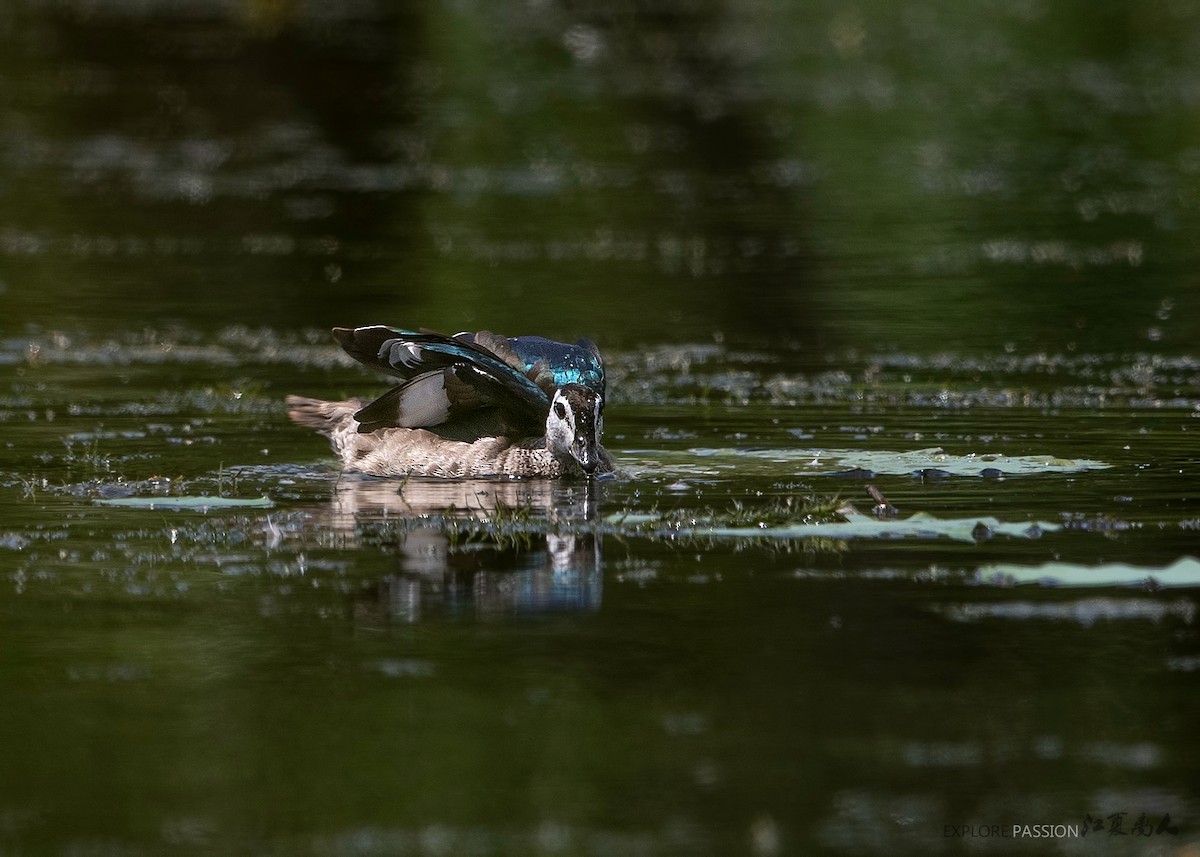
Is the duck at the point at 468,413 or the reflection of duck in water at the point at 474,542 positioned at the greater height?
the duck at the point at 468,413

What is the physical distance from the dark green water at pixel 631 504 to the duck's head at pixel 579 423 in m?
0.19

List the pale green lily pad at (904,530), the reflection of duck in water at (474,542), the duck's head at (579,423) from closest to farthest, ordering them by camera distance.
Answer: the reflection of duck in water at (474,542), the pale green lily pad at (904,530), the duck's head at (579,423)

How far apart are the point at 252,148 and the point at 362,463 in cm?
1471

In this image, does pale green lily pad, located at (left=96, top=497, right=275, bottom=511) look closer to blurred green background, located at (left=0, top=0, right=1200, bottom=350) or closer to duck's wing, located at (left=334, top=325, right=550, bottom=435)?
duck's wing, located at (left=334, top=325, right=550, bottom=435)

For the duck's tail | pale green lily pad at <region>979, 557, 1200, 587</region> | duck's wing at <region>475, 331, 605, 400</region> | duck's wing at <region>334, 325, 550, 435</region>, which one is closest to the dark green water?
pale green lily pad at <region>979, 557, 1200, 587</region>

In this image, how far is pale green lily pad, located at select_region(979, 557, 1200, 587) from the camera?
300 inches

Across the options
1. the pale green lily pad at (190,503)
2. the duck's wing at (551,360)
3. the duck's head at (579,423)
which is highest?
the duck's wing at (551,360)

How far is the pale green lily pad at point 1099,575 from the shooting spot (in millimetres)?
7625

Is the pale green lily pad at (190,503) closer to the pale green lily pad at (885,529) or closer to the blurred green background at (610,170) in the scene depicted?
the pale green lily pad at (885,529)

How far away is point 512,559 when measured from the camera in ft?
27.3

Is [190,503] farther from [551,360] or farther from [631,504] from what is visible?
[551,360]

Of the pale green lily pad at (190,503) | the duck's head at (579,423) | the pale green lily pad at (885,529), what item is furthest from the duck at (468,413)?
the pale green lily pad at (885,529)

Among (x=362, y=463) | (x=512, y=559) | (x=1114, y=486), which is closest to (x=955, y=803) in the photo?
(x=512, y=559)

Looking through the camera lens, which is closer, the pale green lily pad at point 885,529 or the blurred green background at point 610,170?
the pale green lily pad at point 885,529
